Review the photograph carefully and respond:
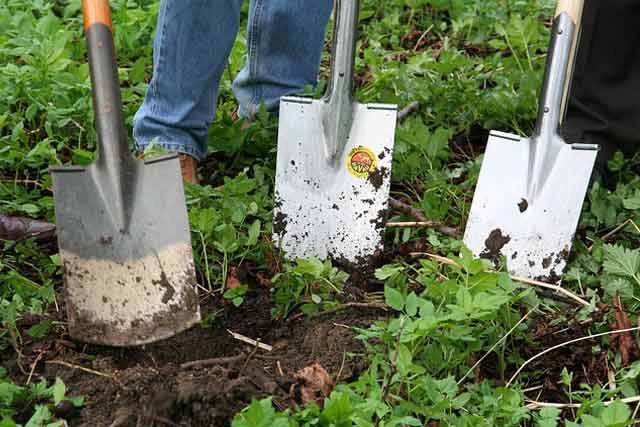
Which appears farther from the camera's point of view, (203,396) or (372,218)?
(372,218)

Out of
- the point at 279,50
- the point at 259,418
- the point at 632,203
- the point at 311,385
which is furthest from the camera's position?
the point at 279,50

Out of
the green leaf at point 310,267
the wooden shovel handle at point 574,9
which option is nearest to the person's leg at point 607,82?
the wooden shovel handle at point 574,9

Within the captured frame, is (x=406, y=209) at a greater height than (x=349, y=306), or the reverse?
(x=406, y=209)

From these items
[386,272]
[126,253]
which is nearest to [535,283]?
[386,272]

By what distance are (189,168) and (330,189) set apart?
0.49 meters

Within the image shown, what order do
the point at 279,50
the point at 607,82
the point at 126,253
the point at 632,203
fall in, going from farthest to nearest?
1. the point at 279,50
2. the point at 607,82
3. the point at 632,203
4. the point at 126,253

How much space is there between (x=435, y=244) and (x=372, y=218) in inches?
7.0

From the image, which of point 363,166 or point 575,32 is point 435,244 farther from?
point 575,32

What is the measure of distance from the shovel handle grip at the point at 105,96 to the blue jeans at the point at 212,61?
36 centimetres

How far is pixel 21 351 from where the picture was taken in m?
1.69

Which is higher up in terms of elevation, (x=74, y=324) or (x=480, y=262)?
(x=480, y=262)

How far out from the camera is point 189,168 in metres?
2.30

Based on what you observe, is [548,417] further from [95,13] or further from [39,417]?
[95,13]

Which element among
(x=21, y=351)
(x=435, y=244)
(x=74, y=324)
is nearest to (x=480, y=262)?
(x=435, y=244)
